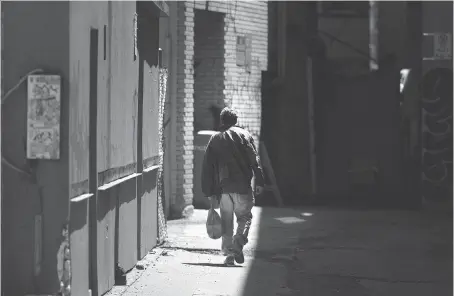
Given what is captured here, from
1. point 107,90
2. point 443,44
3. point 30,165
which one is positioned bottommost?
point 30,165

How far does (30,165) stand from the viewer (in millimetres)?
6469

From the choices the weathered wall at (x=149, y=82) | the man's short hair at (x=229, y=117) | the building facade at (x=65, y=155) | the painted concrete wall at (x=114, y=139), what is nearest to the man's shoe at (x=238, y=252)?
the painted concrete wall at (x=114, y=139)

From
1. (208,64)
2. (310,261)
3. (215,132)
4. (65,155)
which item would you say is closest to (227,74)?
(208,64)

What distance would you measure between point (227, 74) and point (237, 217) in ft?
21.8

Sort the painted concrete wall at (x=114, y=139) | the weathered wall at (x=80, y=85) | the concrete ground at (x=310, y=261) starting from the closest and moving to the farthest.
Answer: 1. the weathered wall at (x=80, y=85)
2. the painted concrete wall at (x=114, y=139)
3. the concrete ground at (x=310, y=261)

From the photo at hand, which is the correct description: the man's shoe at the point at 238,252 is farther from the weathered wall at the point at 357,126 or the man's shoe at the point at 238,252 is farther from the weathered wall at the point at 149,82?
the weathered wall at the point at 357,126

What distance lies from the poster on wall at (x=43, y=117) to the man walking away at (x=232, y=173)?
3.83m

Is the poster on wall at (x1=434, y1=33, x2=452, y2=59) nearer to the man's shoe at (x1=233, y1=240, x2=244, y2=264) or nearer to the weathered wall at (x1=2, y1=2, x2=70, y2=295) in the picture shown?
the man's shoe at (x1=233, y1=240, x2=244, y2=264)

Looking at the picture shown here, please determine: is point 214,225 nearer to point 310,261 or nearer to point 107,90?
point 310,261

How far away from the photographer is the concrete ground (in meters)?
8.81

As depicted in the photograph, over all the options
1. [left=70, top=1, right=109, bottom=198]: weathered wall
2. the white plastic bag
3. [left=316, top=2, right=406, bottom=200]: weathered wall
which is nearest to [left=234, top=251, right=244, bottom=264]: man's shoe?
the white plastic bag

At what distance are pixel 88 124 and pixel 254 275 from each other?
125 inches

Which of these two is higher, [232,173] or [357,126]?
[357,126]

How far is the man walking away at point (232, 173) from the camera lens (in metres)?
10.1
